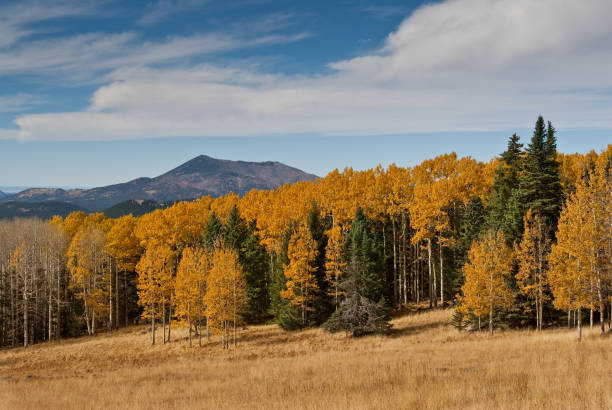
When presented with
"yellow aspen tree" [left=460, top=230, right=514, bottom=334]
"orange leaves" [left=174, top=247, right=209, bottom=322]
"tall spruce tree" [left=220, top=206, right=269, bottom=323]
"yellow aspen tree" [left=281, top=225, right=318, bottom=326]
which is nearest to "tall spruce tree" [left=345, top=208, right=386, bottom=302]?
"yellow aspen tree" [left=281, top=225, right=318, bottom=326]

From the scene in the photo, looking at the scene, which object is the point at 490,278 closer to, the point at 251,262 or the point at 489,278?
the point at 489,278

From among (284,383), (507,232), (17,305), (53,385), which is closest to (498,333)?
(507,232)

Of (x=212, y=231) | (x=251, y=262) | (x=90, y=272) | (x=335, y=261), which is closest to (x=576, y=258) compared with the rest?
(x=335, y=261)

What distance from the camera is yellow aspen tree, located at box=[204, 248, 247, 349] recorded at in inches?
1526

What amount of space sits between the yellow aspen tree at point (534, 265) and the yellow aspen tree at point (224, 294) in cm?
2379

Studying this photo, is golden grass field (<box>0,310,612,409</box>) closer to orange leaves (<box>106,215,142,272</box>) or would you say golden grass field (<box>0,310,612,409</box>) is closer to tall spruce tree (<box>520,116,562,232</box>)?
tall spruce tree (<box>520,116,562,232</box>)

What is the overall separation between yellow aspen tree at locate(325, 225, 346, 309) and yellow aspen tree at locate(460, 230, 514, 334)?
1291 centimetres

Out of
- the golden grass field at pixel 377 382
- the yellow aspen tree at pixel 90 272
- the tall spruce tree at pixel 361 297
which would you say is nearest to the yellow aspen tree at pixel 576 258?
the golden grass field at pixel 377 382

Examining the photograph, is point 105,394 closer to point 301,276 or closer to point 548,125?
point 301,276

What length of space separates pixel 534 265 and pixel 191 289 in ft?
97.4

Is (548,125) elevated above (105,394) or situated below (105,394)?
above

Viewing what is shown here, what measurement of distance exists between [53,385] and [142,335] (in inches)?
1125

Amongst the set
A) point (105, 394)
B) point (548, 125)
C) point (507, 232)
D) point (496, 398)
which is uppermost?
point (548, 125)

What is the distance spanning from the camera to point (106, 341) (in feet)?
151
